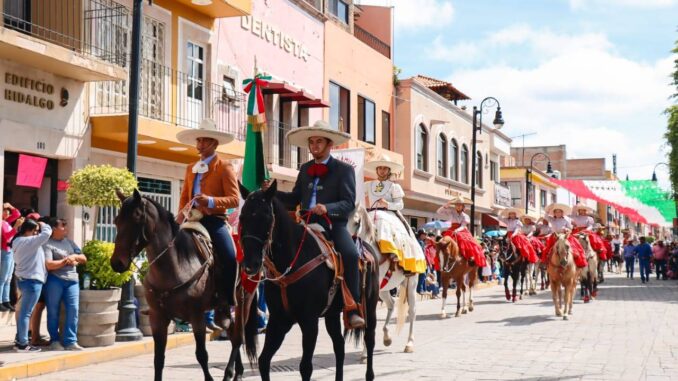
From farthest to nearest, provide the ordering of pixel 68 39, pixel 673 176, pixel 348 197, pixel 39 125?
pixel 673 176 → pixel 68 39 → pixel 39 125 → pixel 348 197

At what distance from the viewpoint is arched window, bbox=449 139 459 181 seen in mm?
40756

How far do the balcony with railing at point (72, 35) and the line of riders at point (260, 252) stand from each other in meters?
6.05

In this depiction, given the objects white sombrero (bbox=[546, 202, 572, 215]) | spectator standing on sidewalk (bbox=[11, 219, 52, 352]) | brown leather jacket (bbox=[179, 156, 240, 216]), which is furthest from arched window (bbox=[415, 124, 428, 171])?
brown leather jacket (bbox=[179, 156, 240, 216])

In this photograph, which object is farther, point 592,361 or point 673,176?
point 673,176

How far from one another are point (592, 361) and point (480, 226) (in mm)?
36239

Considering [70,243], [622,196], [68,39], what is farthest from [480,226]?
[70,243]

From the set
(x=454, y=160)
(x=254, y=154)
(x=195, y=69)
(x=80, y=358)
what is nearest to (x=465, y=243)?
(x=254, y=154)

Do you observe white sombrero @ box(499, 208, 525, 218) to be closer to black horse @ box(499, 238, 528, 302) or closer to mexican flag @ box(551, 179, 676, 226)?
black horse @ box(499, 238, 528, 302)

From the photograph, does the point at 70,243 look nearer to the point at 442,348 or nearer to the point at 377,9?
the point at 442,348

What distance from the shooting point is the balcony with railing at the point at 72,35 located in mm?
14336

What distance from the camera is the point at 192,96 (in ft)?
65.5

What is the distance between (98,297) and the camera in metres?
11.9

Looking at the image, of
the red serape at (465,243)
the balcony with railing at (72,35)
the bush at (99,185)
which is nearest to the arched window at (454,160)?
the red serape at (465,243)

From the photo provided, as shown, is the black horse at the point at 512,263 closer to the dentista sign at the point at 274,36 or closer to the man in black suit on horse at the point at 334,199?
the dentista sign at the point at 274,36
